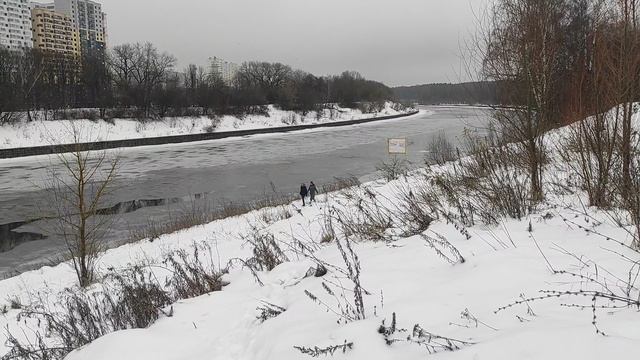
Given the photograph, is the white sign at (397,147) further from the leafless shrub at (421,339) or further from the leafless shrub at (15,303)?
the leafless shrub at (421,339)

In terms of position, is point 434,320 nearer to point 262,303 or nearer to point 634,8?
point 262,303

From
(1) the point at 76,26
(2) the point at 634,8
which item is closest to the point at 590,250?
(2) the point at 634,8

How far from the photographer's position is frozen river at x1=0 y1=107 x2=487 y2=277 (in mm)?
18016

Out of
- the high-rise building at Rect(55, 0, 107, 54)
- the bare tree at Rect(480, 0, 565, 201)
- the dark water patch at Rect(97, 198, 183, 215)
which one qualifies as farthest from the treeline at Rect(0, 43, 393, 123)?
the bare tree at Rect(480, 0, 565, 201)

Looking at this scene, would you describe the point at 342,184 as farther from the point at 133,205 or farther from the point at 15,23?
the point at 15,23

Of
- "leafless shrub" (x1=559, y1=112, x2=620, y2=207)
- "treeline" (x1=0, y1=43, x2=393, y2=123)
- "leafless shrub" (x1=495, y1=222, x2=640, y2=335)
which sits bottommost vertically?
"leafless shrub" (x1=495, y1=222, x2=640, y2=335)

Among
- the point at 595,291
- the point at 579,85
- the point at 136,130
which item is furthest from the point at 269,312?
the point at 136,130

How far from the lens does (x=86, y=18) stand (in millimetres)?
111875

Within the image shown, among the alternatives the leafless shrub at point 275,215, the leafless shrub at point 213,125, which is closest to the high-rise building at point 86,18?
the leafless shrub at point 213,125

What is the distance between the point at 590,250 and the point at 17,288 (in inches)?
511

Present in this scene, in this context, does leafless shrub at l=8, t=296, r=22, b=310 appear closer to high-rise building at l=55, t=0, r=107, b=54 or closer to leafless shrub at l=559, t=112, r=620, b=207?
leafless shrub at l=559, t=112, r=620, b=207

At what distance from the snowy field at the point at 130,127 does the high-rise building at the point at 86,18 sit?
168 feet

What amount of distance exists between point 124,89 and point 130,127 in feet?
40.5

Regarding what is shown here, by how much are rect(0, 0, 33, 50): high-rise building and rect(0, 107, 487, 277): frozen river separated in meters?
66.9
